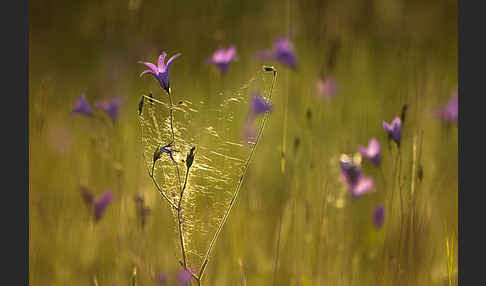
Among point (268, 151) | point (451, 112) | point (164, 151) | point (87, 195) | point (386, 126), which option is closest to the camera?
point (164, 151)

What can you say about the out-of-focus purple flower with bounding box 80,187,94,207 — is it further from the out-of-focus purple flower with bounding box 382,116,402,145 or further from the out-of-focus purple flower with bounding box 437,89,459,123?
the out-of-focus purple flower with bounding box 437,89,459,123

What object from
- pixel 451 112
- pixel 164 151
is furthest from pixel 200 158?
pixel 451 112

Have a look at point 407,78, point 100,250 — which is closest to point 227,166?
point 100,250

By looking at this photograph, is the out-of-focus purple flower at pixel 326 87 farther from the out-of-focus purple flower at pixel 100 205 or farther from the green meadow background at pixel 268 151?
the out-of-focus purple flower at pixel 100 205

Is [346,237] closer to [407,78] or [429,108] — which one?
[407,78]

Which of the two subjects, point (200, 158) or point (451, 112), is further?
point (451, 112)

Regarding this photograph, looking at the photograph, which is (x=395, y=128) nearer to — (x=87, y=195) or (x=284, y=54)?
(x=284, y=54)
